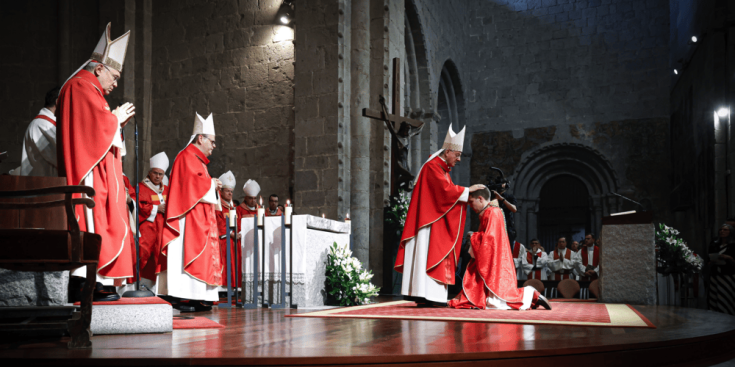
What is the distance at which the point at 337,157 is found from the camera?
981 cm

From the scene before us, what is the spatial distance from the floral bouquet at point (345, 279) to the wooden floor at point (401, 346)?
2.32 metres

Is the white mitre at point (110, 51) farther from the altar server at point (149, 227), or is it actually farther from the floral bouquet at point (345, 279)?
the floral bouquet at point (345, 279)

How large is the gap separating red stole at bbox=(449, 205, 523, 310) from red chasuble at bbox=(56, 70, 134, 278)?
133 inches

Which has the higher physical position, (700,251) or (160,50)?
(160,50)

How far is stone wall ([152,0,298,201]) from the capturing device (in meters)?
10.7

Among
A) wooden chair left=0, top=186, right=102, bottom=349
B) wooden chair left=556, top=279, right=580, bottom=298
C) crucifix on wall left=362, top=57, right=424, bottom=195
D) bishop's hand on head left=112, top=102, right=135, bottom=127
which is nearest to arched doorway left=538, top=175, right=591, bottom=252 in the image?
wooden chair left=556, top=279, right=580, bottom=298

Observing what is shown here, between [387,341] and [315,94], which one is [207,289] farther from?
[315,94]

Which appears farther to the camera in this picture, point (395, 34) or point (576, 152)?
point (576, 152)

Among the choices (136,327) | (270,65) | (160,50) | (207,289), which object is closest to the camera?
(136,327)

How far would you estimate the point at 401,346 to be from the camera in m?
2.94

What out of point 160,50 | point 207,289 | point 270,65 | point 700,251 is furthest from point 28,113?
point 700,251

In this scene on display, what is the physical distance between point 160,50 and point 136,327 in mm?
9301

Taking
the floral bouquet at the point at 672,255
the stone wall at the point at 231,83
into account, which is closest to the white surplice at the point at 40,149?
the stone wall at the point at 231,83

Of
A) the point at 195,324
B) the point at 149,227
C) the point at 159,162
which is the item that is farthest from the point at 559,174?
the point at 195,324
